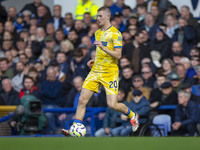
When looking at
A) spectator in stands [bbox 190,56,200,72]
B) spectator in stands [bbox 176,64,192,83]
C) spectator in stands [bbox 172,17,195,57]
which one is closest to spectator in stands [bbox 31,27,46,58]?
spectator in stands [bbox 172,17,195,57]

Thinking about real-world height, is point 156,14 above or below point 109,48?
above

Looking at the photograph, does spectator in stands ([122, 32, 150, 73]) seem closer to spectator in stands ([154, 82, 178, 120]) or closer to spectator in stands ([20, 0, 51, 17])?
spectator in stands ([154, 82, 178, 120])

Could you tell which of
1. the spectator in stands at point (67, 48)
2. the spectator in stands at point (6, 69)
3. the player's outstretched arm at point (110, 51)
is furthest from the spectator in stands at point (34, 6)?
the player's outstretched arm at point (110, 51)

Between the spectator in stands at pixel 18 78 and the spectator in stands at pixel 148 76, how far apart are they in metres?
3.59

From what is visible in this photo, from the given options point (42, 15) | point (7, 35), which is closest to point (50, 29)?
point (42, 15)

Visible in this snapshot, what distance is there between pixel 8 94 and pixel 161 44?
13.5ft

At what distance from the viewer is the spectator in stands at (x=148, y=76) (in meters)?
10.5

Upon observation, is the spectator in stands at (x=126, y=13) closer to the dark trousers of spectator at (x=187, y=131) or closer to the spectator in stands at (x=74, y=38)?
the spectator in stands at (x=74, y=38)

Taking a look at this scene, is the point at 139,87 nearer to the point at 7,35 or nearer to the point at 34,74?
the point at 34,74

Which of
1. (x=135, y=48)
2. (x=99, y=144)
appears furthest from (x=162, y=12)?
(x=99, y=144)

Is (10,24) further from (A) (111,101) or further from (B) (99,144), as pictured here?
(B) (99,144)

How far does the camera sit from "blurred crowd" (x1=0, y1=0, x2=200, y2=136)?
10.0m

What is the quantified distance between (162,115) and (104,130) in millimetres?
1223

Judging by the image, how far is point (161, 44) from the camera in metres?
11.2
